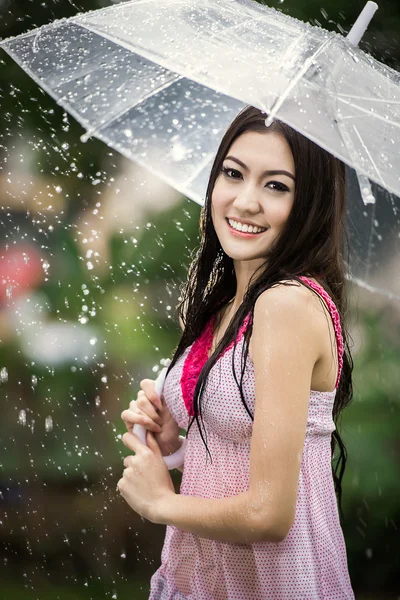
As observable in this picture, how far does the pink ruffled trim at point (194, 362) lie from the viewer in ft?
6.73

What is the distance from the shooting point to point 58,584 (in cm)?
470

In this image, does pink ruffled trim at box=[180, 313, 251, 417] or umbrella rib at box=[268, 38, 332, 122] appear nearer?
umbrella rib at box=[268, 38, 332, 122]

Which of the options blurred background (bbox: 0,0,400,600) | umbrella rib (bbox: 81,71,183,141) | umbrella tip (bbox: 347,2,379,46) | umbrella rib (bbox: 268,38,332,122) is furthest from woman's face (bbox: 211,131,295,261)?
blurred background (bbox: 0,0,400,600)

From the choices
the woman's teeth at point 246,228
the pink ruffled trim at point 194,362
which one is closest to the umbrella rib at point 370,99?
the woman's teeth at point 246,228

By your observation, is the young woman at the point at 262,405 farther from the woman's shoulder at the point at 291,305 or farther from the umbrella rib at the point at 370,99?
the umbrella rib at the point at 370,99

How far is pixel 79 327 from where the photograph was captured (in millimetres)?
4758

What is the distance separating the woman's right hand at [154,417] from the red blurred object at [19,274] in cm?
259

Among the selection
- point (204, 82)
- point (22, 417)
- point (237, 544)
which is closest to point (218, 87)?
point (204, 82)

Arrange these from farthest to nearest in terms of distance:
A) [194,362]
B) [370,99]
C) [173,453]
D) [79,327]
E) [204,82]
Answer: [79,327] < [173,453] < [194,362] < [370,99] < [204,82]

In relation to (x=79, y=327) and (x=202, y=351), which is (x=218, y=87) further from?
(x=79, y=327)

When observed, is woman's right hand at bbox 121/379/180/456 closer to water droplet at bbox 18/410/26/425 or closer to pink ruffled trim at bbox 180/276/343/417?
pink ruffled trim at bbox 180/276/343/417

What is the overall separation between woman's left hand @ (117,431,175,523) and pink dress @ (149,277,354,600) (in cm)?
8

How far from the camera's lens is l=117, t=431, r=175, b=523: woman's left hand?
81.4 inches

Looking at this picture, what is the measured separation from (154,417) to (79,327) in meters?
2.56
